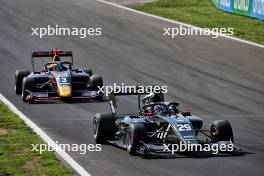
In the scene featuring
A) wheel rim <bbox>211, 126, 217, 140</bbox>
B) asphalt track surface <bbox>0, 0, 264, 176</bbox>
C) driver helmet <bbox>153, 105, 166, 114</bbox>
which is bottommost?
asphalt track surface <bbox>0, 0, 264, 176</bbox>

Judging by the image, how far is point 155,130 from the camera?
20922mm

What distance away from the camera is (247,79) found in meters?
34.2

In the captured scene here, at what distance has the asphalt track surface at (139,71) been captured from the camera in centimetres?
1947

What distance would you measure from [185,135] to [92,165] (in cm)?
239

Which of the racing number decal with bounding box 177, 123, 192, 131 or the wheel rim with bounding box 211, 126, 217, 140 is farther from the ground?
the racing number decal with bounding box 177, 123, 192, 131

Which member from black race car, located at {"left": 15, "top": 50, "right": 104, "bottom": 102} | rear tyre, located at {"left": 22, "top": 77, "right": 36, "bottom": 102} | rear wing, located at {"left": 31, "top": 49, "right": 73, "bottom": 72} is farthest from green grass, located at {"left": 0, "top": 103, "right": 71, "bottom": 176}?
rear wing, located at {"left": 31, "top": 49, "right": 73, "bottom": 72}

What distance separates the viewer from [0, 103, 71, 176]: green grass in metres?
18.2

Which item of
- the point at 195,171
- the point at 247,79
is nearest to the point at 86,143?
the point at 195,171

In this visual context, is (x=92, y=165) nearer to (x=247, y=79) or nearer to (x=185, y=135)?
(x=185, y=135)

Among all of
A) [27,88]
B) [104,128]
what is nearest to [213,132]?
[104,128]

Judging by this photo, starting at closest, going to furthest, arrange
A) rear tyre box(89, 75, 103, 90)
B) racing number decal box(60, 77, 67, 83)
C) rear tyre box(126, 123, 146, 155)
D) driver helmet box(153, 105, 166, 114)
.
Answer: rear tyre box(126, 123, 146, 155)
driver helmet box(153, 105, 166, 114)
racing number decal box(60, 77, 67, 83)
rear tyre box(89, 75, 103, 90)

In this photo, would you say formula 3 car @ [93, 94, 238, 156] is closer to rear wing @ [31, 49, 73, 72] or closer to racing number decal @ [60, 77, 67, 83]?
racing number decal @ [60, 77, 67, 83]

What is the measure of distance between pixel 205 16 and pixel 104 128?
2844 centimetres

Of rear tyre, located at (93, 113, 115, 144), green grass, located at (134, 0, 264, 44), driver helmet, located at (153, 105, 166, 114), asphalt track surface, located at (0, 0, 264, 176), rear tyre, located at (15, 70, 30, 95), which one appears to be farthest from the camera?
green grass, located at (134, 0, 264, 44)
